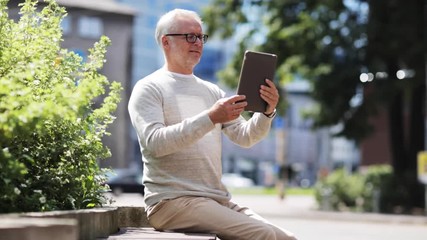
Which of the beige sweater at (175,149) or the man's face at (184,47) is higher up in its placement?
the man's face at (184,47)

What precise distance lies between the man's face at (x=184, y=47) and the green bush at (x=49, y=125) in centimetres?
34

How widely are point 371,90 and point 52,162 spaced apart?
21818mm

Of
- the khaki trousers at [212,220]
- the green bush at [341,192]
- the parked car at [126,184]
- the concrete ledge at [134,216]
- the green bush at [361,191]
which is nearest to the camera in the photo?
the khaki trousers at [212,220]

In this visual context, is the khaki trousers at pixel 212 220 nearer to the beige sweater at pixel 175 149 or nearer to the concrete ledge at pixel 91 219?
the beige sweater at pixel 175 149

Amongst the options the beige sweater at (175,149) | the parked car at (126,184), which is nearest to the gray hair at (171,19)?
the beige sweater at (175,149)

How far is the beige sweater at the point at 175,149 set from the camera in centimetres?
386

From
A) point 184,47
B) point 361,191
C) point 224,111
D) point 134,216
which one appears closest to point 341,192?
point 361,191

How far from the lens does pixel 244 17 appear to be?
27.8 m

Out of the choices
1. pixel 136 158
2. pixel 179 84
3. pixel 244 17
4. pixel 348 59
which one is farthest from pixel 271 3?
pixel 136 158

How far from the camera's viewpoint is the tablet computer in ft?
12.6

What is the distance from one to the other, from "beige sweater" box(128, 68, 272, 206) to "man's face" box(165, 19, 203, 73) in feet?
0.22

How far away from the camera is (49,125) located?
3.84 meters

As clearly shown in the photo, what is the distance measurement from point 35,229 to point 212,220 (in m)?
1.33

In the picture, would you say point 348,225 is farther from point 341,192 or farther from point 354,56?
point 341,192
